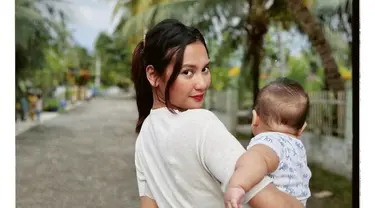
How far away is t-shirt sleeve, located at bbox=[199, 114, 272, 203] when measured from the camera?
0.65m

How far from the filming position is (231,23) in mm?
1856

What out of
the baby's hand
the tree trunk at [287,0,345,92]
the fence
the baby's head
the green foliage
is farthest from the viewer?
the tree trunk at [287,0,345,92]

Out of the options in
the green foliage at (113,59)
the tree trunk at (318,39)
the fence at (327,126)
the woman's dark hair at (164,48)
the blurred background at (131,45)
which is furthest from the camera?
the tree trunk at (318,39)

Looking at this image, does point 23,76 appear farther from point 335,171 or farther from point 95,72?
point 335,171

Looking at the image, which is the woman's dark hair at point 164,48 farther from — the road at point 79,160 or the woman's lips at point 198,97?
the road at point 79,160

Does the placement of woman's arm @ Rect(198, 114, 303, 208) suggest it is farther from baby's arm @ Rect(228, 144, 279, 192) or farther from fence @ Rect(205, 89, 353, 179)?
fence @ Rect(205, 89, 353, 179)

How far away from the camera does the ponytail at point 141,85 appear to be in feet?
2.71

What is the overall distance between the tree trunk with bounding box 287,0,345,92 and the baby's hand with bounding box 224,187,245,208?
1.36 metres

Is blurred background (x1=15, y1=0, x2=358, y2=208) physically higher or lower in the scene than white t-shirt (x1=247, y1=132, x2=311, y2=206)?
higher

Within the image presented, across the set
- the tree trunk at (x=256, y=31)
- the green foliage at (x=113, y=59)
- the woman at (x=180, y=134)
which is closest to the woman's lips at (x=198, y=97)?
the woman at (x=180, y=134)

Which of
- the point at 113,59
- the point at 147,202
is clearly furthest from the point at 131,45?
the point at 147,202

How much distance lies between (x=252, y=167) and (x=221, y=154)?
0.05 m

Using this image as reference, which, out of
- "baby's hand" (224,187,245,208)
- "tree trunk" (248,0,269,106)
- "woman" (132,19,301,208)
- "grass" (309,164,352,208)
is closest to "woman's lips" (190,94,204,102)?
"woman" (132,19,301,208)

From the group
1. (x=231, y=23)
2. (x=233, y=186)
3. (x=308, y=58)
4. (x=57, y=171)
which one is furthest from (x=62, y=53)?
(x=233, y=186)
